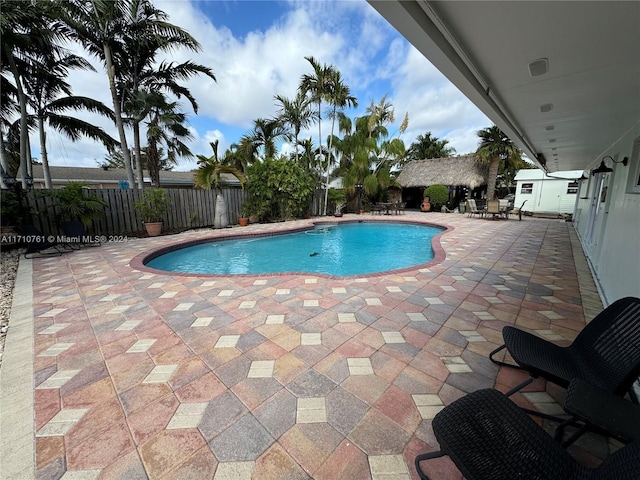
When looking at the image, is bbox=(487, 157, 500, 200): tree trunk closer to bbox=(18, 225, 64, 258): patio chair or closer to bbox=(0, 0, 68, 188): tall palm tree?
bbox=(18, 225, 64, 258): patio chair

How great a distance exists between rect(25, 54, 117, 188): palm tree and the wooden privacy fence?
5314 mm

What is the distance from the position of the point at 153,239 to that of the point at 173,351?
6.83 m

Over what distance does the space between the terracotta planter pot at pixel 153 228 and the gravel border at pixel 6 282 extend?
9.10 feet

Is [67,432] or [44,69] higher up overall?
[44,69]

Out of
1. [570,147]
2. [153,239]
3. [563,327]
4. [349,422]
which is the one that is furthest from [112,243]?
[570,147]

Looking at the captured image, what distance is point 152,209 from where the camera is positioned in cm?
834

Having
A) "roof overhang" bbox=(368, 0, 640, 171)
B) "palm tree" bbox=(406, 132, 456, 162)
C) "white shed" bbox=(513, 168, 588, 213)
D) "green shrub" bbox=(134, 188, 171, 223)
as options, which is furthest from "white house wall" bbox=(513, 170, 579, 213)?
"green shrub" bbox=(134, 188, 171, 223)

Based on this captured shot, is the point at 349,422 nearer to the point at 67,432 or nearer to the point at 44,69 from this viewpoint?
the point at 67,432

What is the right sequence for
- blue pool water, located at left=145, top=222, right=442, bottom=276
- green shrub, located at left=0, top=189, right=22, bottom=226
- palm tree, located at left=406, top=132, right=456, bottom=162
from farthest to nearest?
1. palm tree, located at left=406, top=132, right=456, bottom=162
2. blue pool water, located at left=145, top=222, right=442, bottom=276
3. green shrub, located at left=0, top=189, right=22, bottom=226

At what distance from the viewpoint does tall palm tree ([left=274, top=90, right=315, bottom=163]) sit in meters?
13.7

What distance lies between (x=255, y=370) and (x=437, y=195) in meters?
17.6

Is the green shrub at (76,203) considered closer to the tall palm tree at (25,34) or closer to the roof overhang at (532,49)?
the tall palm tree at (25,34)

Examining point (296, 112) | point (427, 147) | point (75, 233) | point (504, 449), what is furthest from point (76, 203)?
point (427, 147)

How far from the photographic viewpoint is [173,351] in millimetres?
2344
